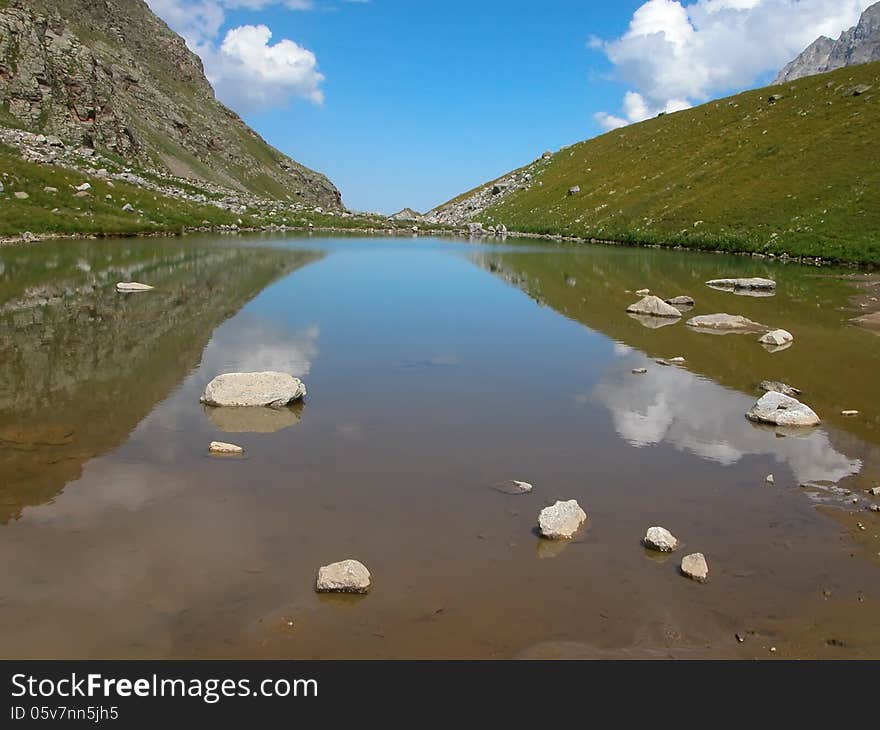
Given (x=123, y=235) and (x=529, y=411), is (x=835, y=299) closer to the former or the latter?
(x=529, y=411)

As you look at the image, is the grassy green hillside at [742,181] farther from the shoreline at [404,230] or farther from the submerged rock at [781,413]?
the submerged rock at [781,413]

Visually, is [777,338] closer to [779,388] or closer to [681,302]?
[779,388]

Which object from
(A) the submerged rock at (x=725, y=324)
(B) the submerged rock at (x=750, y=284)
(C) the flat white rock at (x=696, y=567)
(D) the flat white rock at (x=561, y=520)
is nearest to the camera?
(C) the flat white rock at (x=696, y=567)

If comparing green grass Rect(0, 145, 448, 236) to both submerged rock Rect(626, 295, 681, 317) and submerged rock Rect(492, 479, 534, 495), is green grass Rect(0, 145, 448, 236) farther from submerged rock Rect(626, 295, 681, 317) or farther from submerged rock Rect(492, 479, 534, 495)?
submerged rock Rect(492, 479, 534, 495)

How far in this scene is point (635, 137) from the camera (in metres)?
132

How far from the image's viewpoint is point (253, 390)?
15422 mm

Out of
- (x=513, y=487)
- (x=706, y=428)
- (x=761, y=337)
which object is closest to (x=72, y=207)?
(x=761, y=337)

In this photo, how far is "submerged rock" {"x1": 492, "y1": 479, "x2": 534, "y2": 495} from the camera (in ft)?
36.7

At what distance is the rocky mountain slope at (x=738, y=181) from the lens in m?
63.8

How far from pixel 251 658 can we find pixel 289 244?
65455 millimetres

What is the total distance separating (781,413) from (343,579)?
1135cm

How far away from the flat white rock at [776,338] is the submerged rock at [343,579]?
20617mm

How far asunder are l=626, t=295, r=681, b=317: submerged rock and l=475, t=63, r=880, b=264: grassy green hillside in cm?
3165

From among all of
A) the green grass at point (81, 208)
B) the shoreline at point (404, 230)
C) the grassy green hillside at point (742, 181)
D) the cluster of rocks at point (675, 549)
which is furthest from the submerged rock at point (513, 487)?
the green grass at point (81, 208)
